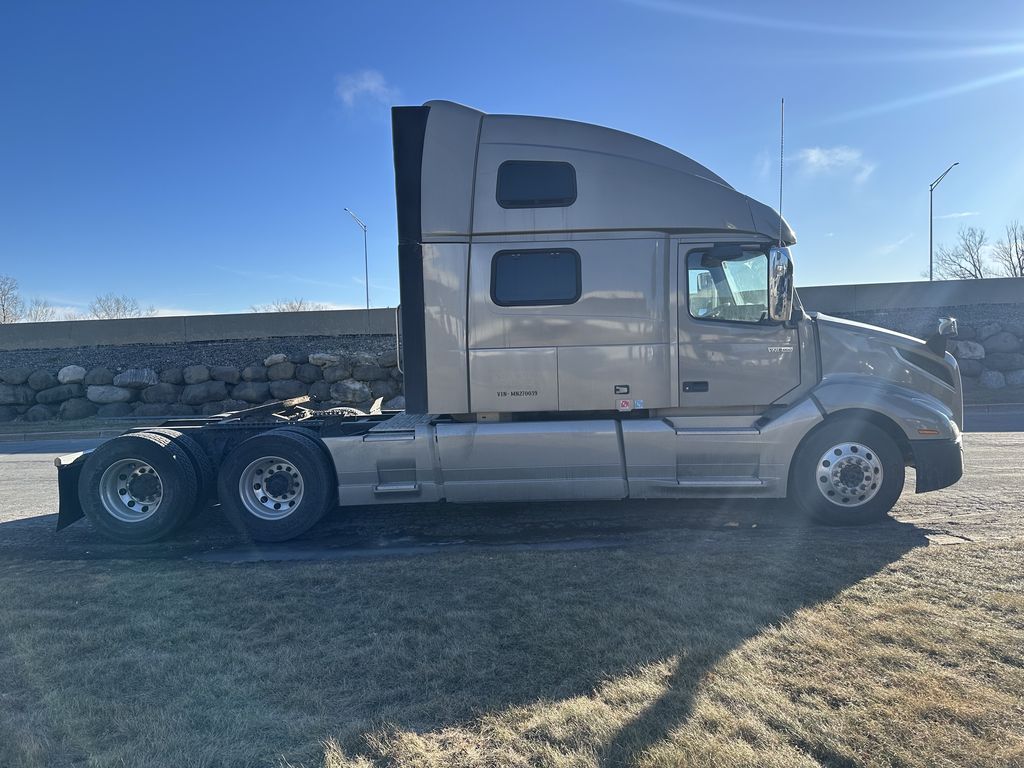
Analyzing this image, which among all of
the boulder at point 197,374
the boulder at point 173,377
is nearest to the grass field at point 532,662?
the boulder at point 197,374

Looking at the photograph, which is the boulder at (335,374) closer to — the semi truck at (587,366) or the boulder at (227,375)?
the boulder at (227,375)

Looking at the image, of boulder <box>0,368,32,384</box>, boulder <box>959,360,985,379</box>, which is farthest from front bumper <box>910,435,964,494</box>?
boulder <box>0,368,32,384</box>

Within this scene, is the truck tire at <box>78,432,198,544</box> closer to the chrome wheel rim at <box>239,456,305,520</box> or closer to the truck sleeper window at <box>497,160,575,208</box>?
the chrome wheel rim at <box>239,456,305,520</box>

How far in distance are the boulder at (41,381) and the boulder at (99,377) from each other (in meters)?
1.23

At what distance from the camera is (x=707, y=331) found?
18.6ft

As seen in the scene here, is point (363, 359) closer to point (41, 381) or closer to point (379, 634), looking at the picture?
point (41, 381)

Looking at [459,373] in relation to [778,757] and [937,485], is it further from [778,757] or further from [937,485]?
[937,485]

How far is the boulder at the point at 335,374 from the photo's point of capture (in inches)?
658

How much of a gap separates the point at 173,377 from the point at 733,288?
645 inches

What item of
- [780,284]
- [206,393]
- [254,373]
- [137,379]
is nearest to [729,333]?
[780,284]

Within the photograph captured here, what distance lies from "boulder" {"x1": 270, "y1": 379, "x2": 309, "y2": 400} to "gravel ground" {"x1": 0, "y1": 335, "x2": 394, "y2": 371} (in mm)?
1255

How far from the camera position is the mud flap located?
228 inches

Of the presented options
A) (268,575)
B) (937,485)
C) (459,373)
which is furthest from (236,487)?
(937,485)

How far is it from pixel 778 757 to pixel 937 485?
4453mm
